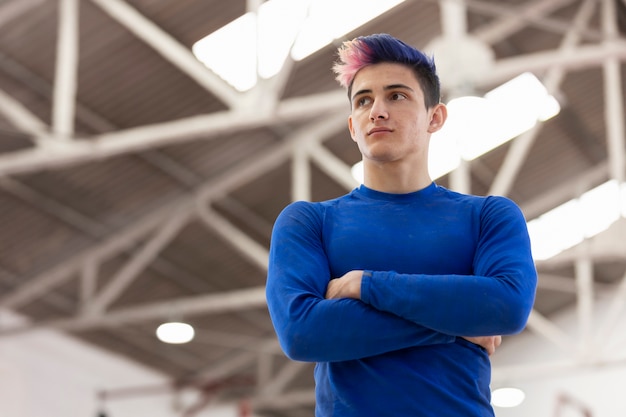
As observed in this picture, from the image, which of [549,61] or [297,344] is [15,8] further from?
[297,344]

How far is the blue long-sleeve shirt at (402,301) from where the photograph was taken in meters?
2.37

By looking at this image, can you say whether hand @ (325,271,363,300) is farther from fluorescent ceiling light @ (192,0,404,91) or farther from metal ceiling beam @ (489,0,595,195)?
metal ceiling beam @ (489,0,595,195)

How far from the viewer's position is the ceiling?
35.3ft

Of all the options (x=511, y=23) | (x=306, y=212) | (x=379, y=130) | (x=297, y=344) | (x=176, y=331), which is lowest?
(x=297, y=344)

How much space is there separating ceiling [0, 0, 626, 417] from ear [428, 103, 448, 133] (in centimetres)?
708

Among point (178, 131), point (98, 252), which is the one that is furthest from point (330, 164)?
point (178, 131)

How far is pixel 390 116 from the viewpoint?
2598 millimetres

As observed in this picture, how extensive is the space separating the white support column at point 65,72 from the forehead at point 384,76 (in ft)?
26.8

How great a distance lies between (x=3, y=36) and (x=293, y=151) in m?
4.35

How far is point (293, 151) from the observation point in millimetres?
14734

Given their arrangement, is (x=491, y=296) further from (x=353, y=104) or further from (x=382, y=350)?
(x=353, y=104)

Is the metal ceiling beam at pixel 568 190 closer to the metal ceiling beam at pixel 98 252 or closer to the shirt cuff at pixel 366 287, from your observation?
the metal ceiling beam at pixel 98 252

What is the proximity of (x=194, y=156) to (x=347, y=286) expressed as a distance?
12221 mm

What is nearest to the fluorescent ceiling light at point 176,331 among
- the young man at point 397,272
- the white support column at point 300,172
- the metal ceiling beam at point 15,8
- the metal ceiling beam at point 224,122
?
the white support column at point 300,172
